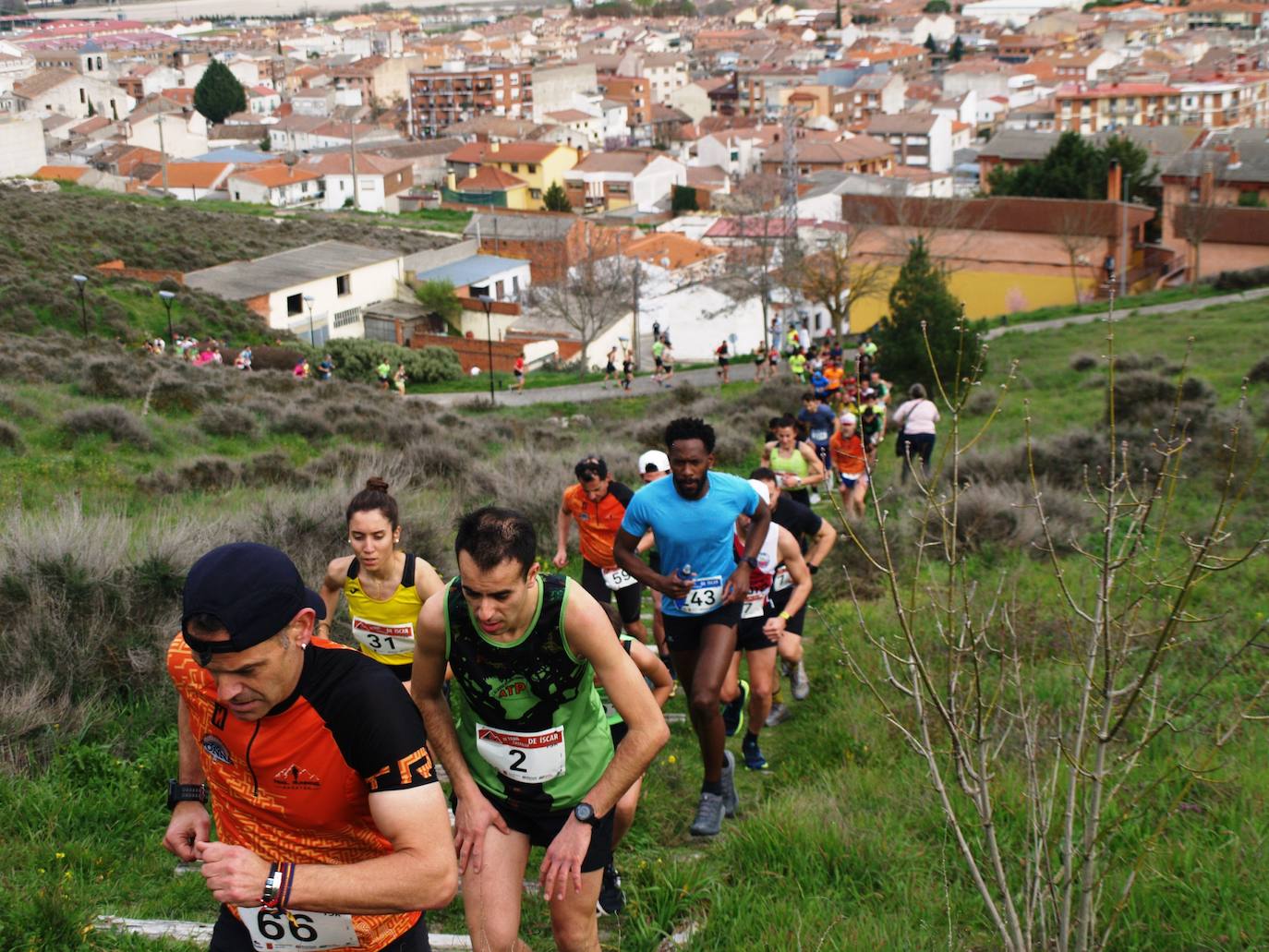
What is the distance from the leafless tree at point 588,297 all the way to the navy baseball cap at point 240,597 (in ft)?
140

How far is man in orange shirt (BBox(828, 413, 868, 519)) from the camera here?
12.7 m

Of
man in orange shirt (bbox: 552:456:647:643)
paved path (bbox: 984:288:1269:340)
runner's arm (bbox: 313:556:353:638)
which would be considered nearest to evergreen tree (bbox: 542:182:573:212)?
paved path (bbox: 984:288:1269:340)

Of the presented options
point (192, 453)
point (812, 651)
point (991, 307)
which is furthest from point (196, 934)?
point (991, 307)

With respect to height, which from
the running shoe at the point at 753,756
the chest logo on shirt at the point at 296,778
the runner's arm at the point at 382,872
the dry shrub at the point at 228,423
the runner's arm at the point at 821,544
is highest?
the chest logo on shirt at the point at 296,778

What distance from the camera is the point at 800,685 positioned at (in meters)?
8.12

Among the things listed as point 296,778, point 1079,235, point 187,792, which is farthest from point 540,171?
point 296,778

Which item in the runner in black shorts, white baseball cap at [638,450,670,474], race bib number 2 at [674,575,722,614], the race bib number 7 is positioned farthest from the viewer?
the race bib number 7

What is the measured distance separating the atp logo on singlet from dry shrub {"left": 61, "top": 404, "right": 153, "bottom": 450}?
43.2ft

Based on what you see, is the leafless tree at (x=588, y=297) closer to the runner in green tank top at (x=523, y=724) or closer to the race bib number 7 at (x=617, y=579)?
the race bib number 7 at (x=617, y=579)

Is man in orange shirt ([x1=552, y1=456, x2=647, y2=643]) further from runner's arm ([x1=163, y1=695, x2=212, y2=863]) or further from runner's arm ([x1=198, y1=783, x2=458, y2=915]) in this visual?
runner's arm ([x1=198, y1=783, x2=458, y2=915])

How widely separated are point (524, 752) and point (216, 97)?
149 meters

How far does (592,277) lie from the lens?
54344 millimetres

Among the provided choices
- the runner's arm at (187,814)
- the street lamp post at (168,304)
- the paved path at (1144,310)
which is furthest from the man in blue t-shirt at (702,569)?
the paved path at (1144,310)

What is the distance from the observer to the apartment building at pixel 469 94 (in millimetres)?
152125
